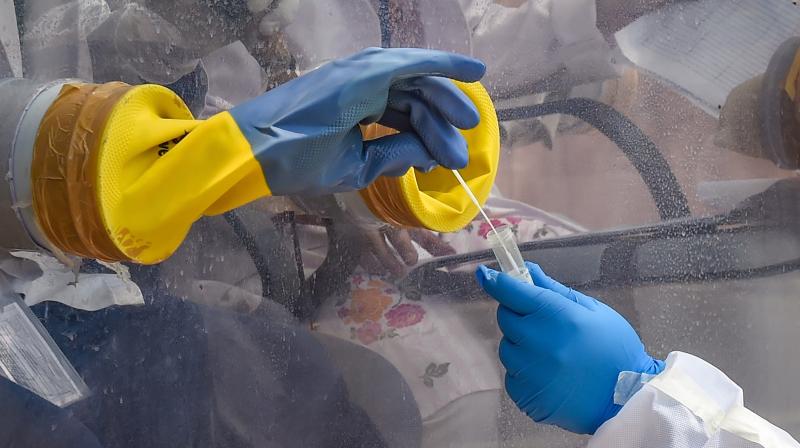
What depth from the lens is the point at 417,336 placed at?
0.93m

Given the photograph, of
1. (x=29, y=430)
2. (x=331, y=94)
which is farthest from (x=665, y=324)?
(x=29, y=430)

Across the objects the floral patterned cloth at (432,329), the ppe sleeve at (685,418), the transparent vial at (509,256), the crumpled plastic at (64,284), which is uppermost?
the crumpled plastic at (64,284)

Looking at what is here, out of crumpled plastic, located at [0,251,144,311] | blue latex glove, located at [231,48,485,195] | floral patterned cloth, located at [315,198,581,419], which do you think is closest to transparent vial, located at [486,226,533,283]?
blue latex glove, located at [231,48,485,195]

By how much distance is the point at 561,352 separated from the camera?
645 mm

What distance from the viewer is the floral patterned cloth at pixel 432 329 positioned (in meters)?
0.88

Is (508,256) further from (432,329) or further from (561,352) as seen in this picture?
(432,329)

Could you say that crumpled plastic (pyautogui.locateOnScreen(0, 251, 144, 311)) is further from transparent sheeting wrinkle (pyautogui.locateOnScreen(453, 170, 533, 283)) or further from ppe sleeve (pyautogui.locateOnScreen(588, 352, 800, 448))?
ppe sleeve (pyautogui.locateOnScreen(588, 352, 800, 448))

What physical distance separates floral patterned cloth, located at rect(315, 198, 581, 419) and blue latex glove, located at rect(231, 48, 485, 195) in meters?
0.30

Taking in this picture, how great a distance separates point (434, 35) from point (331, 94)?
51 centimetres

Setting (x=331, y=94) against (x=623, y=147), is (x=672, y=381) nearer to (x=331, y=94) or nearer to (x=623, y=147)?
(x=331, y=94)

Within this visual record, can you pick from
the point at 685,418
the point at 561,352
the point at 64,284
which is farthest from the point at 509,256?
the point at 64,284

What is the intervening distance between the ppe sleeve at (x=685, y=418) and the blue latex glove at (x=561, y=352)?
0.03 m

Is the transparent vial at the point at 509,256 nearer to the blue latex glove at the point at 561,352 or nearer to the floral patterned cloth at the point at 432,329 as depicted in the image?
the blue latex glove at the point at 561,352

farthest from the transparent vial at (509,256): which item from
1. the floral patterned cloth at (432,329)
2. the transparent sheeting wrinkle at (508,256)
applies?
the floral patterned cloth at (432,329)
